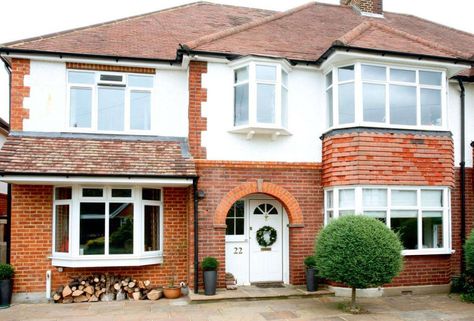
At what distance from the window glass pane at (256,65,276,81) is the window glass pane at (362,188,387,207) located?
131 inches

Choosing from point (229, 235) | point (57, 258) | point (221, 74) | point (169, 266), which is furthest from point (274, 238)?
point (57, 258)

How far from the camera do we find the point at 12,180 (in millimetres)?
8898

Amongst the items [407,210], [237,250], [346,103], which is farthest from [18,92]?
[407,210]

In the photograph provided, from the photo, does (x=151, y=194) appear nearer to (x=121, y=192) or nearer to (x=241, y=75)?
(x=121, y=192)

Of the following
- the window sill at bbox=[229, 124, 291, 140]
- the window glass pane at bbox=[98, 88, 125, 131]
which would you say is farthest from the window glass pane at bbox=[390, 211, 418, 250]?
the window glass pane at bbox=[98, 88, 125, 131]

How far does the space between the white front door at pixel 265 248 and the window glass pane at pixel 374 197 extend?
2.11 m

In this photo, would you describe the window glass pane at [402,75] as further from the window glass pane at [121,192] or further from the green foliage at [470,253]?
the window glass pane at [121,192]

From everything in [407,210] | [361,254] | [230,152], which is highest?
[230,152]

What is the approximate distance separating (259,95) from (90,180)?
4149 millimetres

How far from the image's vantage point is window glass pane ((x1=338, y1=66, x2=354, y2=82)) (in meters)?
10.2

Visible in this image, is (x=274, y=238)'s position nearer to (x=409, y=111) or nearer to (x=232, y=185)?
(x=232, y=185)

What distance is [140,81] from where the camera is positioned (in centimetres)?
1063

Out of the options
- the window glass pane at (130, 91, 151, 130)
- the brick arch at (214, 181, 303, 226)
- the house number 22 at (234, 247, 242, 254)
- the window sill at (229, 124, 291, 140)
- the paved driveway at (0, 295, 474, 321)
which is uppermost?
the window glass pane at (130, 91, 151, 130)

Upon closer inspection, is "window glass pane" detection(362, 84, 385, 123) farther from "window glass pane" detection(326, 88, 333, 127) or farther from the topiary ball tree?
the topiary ball tree
